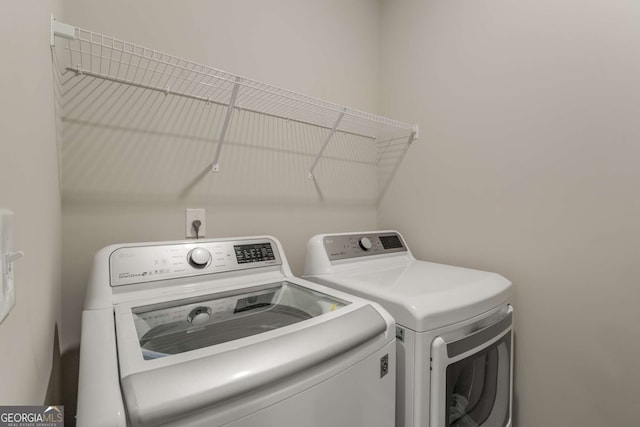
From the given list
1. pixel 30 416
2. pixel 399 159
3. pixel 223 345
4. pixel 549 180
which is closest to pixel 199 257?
pixel 223 345

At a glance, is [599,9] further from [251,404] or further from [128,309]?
[128,309]

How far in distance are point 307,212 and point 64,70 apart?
1201mm

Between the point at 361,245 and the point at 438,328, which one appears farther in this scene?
the point at 361,245

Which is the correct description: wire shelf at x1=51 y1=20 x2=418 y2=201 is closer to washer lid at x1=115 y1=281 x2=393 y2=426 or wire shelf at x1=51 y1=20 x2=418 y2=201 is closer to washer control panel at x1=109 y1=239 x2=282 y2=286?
washer control panel at x1=109 y1=239 x2=282 y2=286

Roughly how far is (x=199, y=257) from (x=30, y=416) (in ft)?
2.14

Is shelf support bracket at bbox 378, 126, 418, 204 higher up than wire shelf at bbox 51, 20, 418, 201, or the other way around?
wire shelf at bbox 51, 20, 418, 201

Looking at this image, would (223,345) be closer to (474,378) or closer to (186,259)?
(186,259)

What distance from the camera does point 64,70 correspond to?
3.41ft

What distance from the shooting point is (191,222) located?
132 centimetres

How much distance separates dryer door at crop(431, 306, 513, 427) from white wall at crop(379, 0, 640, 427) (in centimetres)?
20

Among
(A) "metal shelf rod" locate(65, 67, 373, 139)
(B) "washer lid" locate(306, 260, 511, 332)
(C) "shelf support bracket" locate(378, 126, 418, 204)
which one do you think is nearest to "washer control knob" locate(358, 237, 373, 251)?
(B) "washer lid" locate(306, 260, 511, 332)

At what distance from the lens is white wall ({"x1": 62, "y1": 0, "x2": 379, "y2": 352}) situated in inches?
43.0

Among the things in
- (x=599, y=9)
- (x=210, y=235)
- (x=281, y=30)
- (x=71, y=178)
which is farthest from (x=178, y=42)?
(x=599, y=9)

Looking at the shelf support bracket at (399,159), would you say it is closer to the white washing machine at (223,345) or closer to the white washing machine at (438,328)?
the white washing machine at (438,328)
